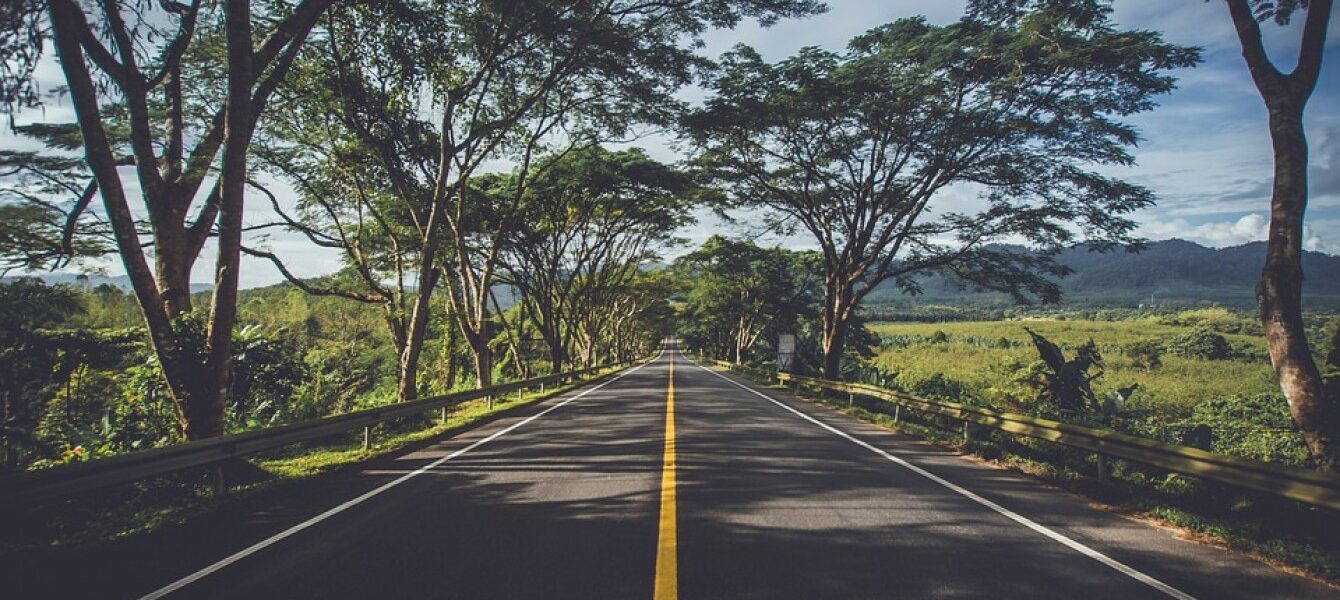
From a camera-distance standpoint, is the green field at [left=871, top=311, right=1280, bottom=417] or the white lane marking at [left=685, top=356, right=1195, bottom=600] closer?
the white lane marking at [left=685, top=356, right=1195, bottom=600]

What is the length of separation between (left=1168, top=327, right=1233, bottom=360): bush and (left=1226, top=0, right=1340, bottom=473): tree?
46519 mm

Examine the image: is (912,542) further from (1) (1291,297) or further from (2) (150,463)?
(2) (150,463)

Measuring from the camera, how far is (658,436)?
35.5 ft

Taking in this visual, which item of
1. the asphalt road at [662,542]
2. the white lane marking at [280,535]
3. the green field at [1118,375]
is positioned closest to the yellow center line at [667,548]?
the asphalt road at [662,542]

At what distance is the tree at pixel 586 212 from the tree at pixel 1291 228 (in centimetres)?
1752

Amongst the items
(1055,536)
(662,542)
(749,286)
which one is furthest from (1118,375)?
(662,542)

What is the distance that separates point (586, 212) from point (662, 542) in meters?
23.5

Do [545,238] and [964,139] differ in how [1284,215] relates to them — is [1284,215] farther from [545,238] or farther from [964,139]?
[545,238]

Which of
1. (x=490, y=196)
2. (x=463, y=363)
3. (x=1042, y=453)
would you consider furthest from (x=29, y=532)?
(x=463, y=363)

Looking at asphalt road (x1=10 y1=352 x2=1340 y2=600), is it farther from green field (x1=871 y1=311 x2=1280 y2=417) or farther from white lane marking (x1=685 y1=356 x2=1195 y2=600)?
green field (x1=871 y1=311 x2=1280 y2=417)

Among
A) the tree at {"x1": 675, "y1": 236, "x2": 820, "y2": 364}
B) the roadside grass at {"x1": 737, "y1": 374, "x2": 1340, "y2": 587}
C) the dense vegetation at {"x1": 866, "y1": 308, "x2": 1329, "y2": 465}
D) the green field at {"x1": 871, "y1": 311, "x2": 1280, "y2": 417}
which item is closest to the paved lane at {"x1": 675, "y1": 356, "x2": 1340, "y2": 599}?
the roadside grass at {"x1": 737, "y1": 374, "x2": 1340, "y2": 587}

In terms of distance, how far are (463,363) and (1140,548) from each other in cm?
5068

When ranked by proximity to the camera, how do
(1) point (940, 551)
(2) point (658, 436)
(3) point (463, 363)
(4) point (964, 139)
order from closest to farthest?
(1) point (940, 551) < (2) point (658, 436) < (4) point (964, 139) < (3) point (463, 363)

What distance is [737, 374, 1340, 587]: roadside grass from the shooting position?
4.93 metres
